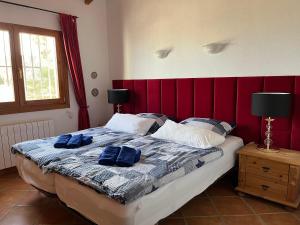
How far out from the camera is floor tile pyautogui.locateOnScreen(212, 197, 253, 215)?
6.99ft

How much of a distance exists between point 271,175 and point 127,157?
4.60 feet

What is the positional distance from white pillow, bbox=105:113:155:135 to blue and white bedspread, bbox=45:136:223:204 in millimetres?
561

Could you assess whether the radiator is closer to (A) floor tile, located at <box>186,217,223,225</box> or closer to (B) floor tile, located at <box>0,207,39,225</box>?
(B) floor tile, located at <box>0,207,39,225</box>

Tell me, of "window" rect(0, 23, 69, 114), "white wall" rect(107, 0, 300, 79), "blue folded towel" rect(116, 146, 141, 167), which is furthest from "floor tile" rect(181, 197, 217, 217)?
"window" rect(0, 23, 69, 114)

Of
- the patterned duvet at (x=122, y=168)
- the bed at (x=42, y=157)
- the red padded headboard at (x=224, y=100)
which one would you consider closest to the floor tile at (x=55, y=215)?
the bed at (x=42, y=157)

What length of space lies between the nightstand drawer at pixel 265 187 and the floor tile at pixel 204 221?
0.54 m

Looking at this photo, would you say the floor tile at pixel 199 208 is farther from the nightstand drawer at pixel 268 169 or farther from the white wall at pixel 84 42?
the white wall at pixel 84 42

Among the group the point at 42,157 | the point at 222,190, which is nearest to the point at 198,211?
the point at 222,190

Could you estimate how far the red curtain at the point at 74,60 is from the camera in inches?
137

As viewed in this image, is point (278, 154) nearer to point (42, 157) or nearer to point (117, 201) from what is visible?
point (117, 201)

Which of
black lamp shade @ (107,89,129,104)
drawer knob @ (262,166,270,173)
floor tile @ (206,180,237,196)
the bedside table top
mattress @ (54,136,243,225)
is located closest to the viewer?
mattress @ (54,136,243,225)

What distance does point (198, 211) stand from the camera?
216 cm

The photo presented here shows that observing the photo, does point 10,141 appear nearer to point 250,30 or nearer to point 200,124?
point 200,124

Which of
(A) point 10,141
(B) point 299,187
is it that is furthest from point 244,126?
(A) point 10,141
